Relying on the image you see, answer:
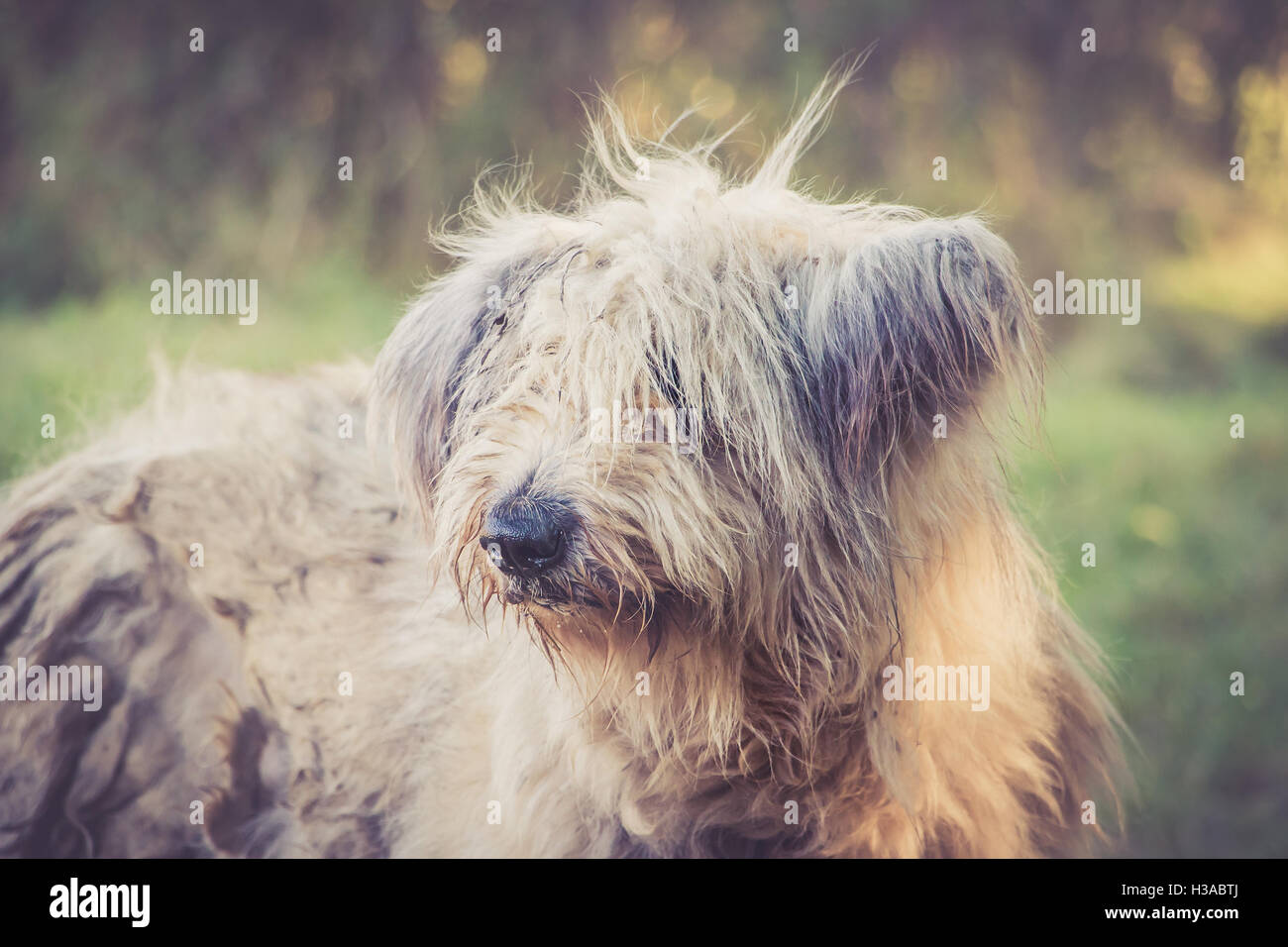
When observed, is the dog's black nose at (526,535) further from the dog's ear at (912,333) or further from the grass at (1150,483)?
the grass at (1150,483)

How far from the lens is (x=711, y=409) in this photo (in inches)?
84.6

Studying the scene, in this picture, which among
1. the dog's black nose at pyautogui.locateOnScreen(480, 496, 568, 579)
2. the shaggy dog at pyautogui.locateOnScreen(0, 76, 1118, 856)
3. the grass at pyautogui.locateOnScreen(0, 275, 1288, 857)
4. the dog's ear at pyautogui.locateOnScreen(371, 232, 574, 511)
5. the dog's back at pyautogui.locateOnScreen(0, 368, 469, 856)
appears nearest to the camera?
the dog's black nose at pyautogui.locateOnScreen(480, 496, 568, 579)

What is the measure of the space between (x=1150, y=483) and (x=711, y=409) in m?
3.77

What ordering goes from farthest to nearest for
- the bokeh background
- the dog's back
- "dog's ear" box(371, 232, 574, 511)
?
the bokeh background, the dog's back, "dog's ear" box(371, 232, 574, 511)

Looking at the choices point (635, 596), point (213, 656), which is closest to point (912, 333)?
point (635, 596)

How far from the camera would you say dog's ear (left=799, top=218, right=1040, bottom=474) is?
205 centimetres

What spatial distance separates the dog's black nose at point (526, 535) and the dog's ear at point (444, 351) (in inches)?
17.3

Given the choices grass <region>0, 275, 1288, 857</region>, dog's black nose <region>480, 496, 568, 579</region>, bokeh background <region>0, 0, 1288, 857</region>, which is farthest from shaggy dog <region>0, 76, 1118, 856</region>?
bokeh background <region>0, 0, 1288, 857</region>

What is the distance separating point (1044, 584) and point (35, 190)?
505 centimetres

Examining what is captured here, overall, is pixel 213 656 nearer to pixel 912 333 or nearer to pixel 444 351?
pixel 444 351

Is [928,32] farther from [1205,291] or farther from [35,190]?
[35,190]

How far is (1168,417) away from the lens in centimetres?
558

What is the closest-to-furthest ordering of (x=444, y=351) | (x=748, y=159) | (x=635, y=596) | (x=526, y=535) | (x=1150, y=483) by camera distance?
(x=526, y=535), (x=635, y=596), (x=444, y=351), (x=748, y=159), (x=1150, y=483)

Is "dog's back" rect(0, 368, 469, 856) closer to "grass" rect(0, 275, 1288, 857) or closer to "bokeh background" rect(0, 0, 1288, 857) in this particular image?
"grass" rect(0, 275, 1288, 857)
